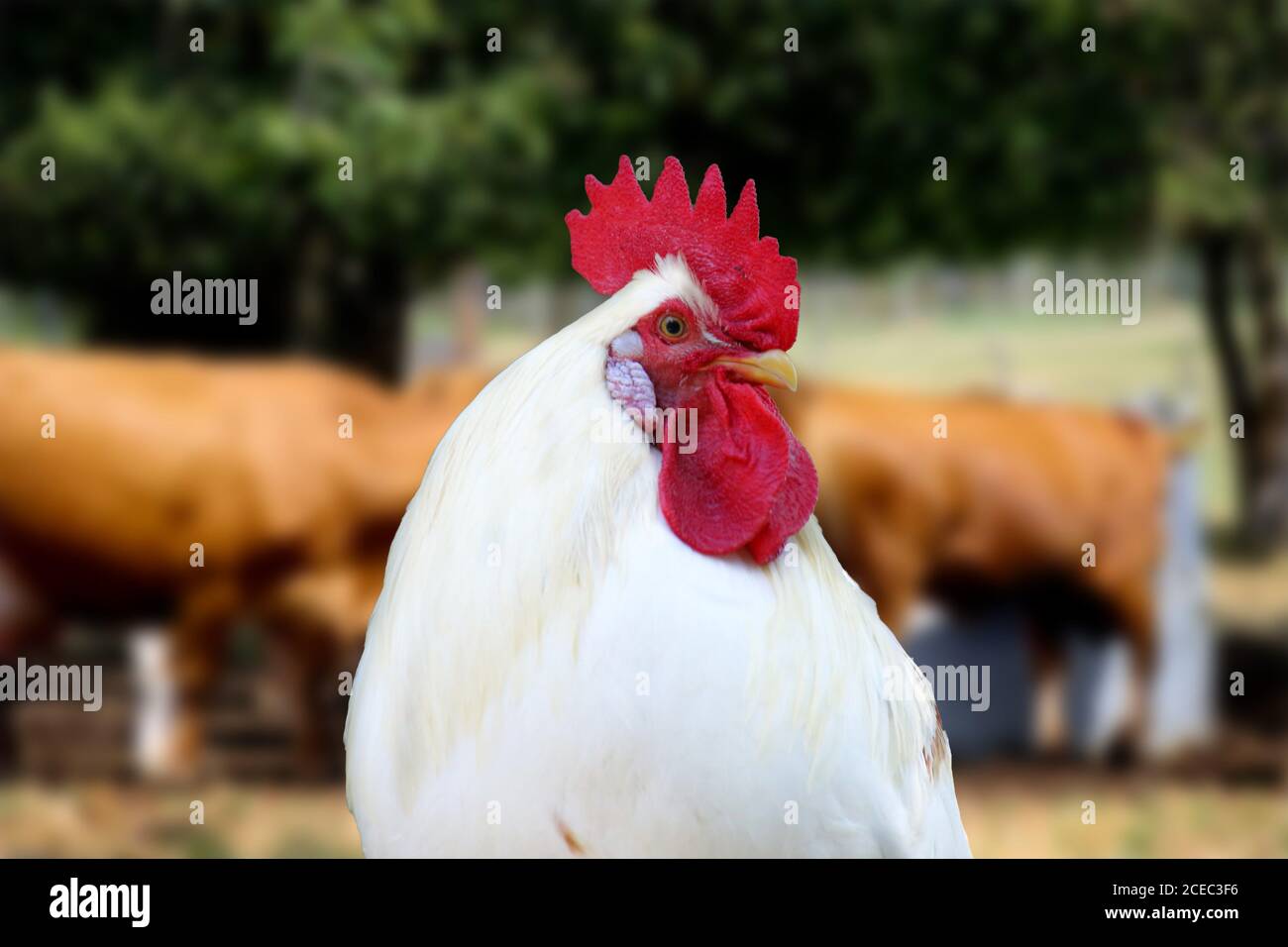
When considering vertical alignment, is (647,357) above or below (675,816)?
above

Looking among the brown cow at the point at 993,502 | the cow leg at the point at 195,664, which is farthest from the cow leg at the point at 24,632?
the brown cow at the point at 993,502

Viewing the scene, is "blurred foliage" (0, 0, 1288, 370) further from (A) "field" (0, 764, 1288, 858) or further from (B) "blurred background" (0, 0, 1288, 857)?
(A) "field" (0, 764, 1288, 858)

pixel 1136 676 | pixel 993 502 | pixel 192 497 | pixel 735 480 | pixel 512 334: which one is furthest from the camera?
pixel 512 334

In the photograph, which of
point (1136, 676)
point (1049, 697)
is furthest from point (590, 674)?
point (1049, 697)

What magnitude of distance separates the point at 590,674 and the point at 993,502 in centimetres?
393

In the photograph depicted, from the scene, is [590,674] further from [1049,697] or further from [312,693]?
[1049,697]

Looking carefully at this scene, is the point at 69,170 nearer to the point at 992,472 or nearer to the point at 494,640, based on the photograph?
the point at 992,472

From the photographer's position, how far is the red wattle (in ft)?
5.41

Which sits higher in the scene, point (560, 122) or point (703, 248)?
point (560, 122)

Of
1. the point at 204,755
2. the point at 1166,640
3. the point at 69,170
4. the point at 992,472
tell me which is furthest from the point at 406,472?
the point at 1166,640

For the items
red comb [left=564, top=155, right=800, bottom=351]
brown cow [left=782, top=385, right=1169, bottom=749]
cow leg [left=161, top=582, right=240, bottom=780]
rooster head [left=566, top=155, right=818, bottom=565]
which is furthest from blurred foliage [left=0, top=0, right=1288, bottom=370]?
rooster head [left=566, top=155, right=818, bottom=565]

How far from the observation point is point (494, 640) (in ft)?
5.35

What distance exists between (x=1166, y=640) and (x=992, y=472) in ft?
3.89

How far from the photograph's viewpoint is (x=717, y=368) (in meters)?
1.69
